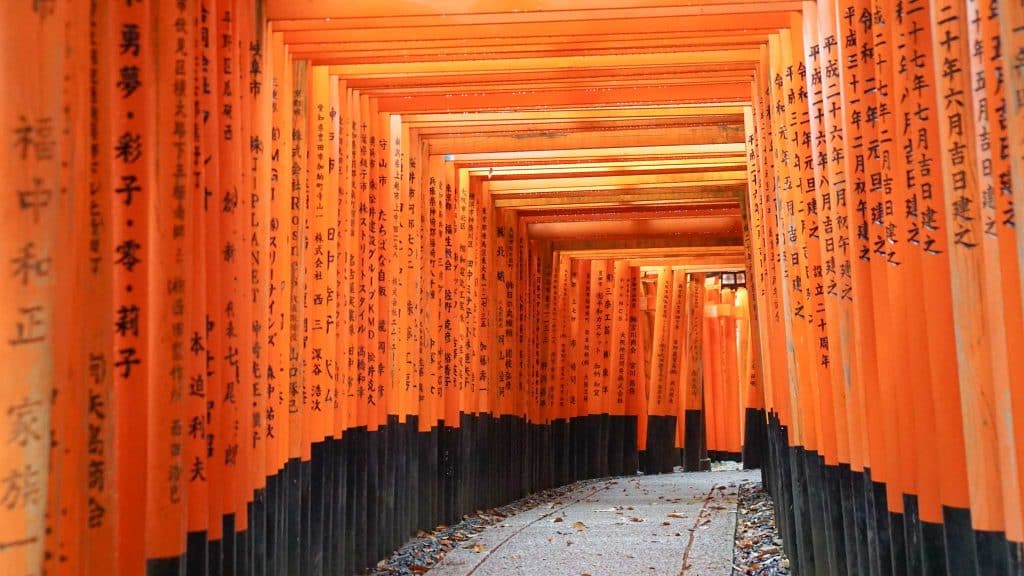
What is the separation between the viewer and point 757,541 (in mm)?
8539

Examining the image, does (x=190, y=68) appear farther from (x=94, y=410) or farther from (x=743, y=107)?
(x=743, y=107)

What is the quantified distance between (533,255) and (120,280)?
10126mm

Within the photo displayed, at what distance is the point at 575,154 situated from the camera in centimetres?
1022

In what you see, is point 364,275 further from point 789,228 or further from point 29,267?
point 29,267

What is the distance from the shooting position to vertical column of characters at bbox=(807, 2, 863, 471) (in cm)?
489

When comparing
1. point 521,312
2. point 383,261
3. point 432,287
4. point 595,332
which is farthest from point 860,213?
point 595,332

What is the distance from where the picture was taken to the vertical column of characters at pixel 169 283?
152 inches

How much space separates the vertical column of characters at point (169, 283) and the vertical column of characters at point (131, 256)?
0.34ft

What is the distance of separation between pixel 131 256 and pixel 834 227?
3.12 meters

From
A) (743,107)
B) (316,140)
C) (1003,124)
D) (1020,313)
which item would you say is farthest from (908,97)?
(743,107)

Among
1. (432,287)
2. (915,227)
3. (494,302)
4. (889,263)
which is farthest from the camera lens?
(494,302)

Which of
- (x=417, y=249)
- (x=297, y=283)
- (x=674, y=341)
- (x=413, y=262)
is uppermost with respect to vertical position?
(x=417, y=249)

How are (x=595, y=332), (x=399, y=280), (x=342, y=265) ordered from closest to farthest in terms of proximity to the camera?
(x=342, y=265) < (x=399, y=280) < (x=595, y=332)

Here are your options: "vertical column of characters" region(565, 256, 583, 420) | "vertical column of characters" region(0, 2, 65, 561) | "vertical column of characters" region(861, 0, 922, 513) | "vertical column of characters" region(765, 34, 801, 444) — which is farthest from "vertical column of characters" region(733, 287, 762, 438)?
"vertical column of characters" region(0, 2, 65, 561)
